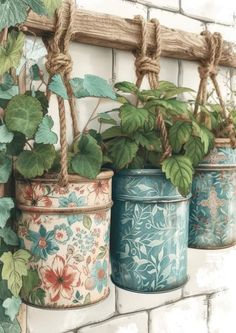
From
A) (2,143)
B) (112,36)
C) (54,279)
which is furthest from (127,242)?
(112,36)

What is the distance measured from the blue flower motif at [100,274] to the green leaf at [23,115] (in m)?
0.26

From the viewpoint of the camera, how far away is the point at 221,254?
1.27m

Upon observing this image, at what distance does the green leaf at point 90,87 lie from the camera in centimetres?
80

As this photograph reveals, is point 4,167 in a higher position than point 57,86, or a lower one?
lower

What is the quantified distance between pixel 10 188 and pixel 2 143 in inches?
5.4

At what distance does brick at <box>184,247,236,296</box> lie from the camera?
1209mm

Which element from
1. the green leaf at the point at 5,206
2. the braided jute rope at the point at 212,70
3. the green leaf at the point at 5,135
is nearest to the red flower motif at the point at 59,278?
the green leaf at the point at 5,206

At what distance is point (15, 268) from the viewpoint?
0.77 meters

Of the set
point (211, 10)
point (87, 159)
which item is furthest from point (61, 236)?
point (211, 10)

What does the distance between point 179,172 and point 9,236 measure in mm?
318

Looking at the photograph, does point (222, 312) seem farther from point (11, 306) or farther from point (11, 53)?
point (11, 53)

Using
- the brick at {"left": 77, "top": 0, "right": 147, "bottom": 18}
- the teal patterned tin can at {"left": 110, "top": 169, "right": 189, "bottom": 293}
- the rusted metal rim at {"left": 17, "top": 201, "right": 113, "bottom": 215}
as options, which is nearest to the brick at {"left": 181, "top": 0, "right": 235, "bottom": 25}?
the brick at {"left": 77, "top": 0, "right": 147, "bottom": 18}

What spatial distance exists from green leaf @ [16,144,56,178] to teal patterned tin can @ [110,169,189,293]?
0.55 feet

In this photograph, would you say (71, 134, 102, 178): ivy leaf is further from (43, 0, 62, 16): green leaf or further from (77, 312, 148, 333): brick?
(77, 312, 148, 333): brick
